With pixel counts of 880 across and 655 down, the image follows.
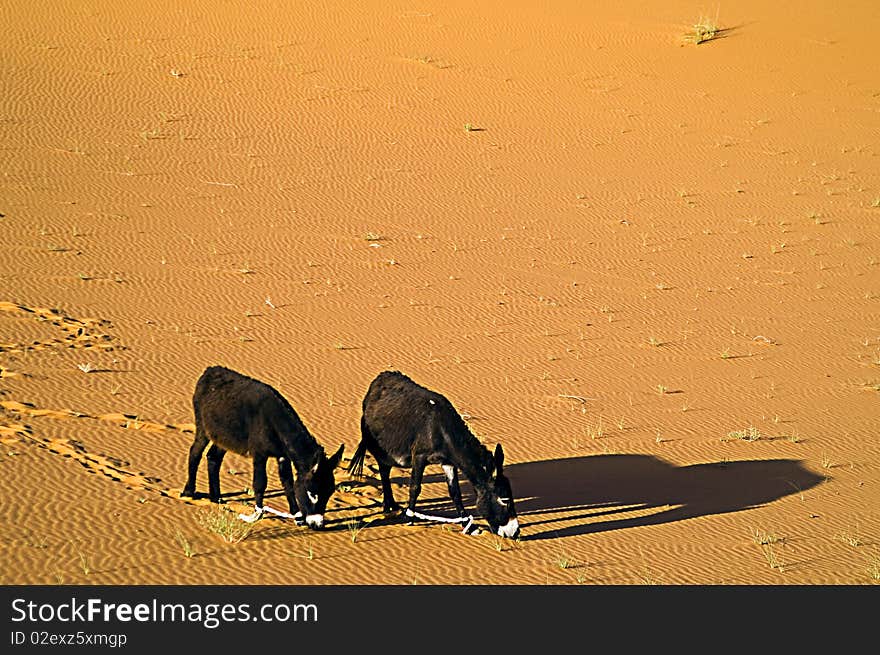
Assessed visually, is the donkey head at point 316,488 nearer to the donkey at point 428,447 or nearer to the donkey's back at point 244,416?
the donkey's back at point 244,416

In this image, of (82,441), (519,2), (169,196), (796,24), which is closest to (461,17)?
(519,2)

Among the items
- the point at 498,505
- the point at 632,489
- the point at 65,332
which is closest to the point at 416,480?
the point at 498,505

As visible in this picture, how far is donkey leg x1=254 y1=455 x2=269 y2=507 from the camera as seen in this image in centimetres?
1053

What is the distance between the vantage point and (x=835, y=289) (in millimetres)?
21172

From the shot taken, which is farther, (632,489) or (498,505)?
(632,489)

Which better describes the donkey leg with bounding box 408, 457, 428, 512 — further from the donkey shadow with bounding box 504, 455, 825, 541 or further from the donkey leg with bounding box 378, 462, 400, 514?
the donkey shadow with bounding box 504, 455, 825, 541

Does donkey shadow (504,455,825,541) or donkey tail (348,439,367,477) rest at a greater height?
donkey tail (348,439,367,477)

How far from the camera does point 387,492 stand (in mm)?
11273

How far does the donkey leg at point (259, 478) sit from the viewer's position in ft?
34.6

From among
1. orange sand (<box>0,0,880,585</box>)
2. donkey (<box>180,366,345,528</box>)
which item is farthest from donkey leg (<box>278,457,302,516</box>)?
orange sand (<box>0,0,880,585</box>)

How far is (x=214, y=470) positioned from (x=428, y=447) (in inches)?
76.4

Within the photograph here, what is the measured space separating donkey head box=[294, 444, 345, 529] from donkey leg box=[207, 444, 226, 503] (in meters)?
0.90

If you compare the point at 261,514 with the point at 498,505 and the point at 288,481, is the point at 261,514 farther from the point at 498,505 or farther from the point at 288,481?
the point at 498,505

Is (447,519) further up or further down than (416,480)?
further down
